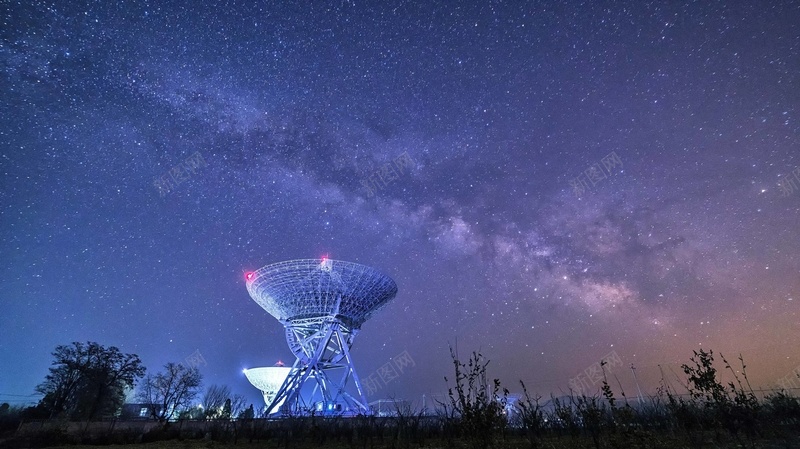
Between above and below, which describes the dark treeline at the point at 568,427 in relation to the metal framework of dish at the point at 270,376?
below

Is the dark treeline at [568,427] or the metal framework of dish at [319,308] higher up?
the metal framework of dish at [319,308]

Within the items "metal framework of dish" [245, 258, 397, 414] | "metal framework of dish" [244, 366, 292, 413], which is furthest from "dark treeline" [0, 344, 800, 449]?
"metal framework of dish" [244, 366, 292, 413]

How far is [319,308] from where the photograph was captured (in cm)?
4162

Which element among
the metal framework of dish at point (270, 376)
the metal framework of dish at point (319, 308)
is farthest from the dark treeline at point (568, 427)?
the metal framework of dish at point (270, 376)

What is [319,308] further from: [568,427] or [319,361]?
[568,427]

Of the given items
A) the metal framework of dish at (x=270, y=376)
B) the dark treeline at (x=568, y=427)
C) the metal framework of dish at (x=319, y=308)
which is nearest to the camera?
the dark treeline at (x=568, y=427)

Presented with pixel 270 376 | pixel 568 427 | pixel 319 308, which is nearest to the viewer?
pixel 568 427

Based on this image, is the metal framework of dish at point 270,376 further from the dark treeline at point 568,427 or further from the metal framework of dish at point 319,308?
the dark treeline at point 568,427

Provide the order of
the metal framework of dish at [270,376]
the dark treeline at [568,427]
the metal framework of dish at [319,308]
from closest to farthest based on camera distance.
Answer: the dark treeline at [568,427], the metal framework of dish at [319,308], the metal framework of dish at [270,376]

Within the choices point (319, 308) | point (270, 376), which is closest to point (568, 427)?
point (319, 308)

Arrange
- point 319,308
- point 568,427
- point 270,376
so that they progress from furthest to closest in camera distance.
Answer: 1. point 270,376
2. point 319,308
3. point 568,427

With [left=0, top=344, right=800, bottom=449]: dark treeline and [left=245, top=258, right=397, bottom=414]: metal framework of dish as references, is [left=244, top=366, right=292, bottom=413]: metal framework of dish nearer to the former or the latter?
[left=245, top=258, right=397, bottom=414]: metal framework of dish

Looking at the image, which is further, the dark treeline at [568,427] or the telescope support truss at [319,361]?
the telescope support truss at [319,361]

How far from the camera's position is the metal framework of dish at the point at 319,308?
39.7m
